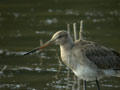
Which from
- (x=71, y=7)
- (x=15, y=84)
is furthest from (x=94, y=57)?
(x=71, y=7)

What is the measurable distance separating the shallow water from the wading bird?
1.01 m

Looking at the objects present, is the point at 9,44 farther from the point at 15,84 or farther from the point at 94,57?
the point at 94,57

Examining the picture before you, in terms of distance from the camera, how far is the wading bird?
10.6 m

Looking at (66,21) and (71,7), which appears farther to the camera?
(71,7)

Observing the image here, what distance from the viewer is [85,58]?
418 inches

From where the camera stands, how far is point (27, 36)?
16891mm

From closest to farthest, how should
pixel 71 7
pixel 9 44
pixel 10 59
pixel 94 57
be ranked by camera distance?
pixel 94 57 → pixel 10 59 → pixel 9 44 → pixel 71 7

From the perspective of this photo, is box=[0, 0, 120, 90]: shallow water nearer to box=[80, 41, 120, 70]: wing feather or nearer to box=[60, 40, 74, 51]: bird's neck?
box=[80, 41, 120, 70]: wing feather

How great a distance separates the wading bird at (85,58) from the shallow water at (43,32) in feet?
3.30

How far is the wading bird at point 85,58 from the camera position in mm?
10594

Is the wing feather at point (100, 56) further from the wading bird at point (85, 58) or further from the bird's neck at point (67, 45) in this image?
the bird's neck at point (67, 45)

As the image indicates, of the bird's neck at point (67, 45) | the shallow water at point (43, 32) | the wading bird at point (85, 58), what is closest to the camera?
the wading bird at point (85, 58)

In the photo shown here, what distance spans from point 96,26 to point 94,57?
7.30 meters

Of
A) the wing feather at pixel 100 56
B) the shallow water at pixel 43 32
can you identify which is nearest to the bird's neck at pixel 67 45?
the wing feather at pixel 100 56
